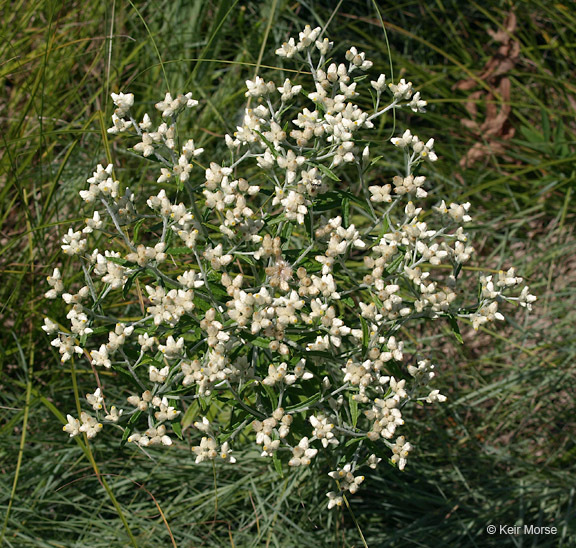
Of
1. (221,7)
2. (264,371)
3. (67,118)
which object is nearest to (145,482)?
(264,371)

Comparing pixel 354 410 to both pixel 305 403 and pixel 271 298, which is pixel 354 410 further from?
pixel 271 298

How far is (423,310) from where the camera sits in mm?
2061

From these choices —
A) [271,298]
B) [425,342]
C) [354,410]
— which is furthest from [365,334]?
[425,342]

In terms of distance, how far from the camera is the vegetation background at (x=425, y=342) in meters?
2.93

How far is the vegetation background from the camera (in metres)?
2.93

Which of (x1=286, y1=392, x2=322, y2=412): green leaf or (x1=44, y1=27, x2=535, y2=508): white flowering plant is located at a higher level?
(x1=44, y1=27, x2=535, y2=508): white flowering plant

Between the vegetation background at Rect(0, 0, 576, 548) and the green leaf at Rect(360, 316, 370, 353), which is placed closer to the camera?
the green leaf at Rect(360, 316, 370, 353)

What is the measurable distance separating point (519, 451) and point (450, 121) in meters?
2.03

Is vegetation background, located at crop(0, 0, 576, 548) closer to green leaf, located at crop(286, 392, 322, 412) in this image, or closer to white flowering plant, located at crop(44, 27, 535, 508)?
white flowering plant, located at crop(44, 27, 535, 508)

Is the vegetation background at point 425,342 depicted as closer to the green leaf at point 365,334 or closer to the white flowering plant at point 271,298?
the white flowering plant at point 271,298

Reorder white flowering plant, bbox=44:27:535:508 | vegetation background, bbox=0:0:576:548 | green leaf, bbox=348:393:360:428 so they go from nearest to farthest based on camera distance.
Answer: white flowering plant, bbox=44:27:535:508, green leaf, bbox=348:393:360:428, vegetation background, bbox=0:0:576:548

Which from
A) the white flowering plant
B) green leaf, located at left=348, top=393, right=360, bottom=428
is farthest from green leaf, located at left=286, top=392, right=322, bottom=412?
green leaf, located at left=348, top=393, right=360, bottom=428

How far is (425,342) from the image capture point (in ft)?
12.1

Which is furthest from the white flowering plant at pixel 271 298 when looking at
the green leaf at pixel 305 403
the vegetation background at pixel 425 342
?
the vegetation background at pixel 425 342
